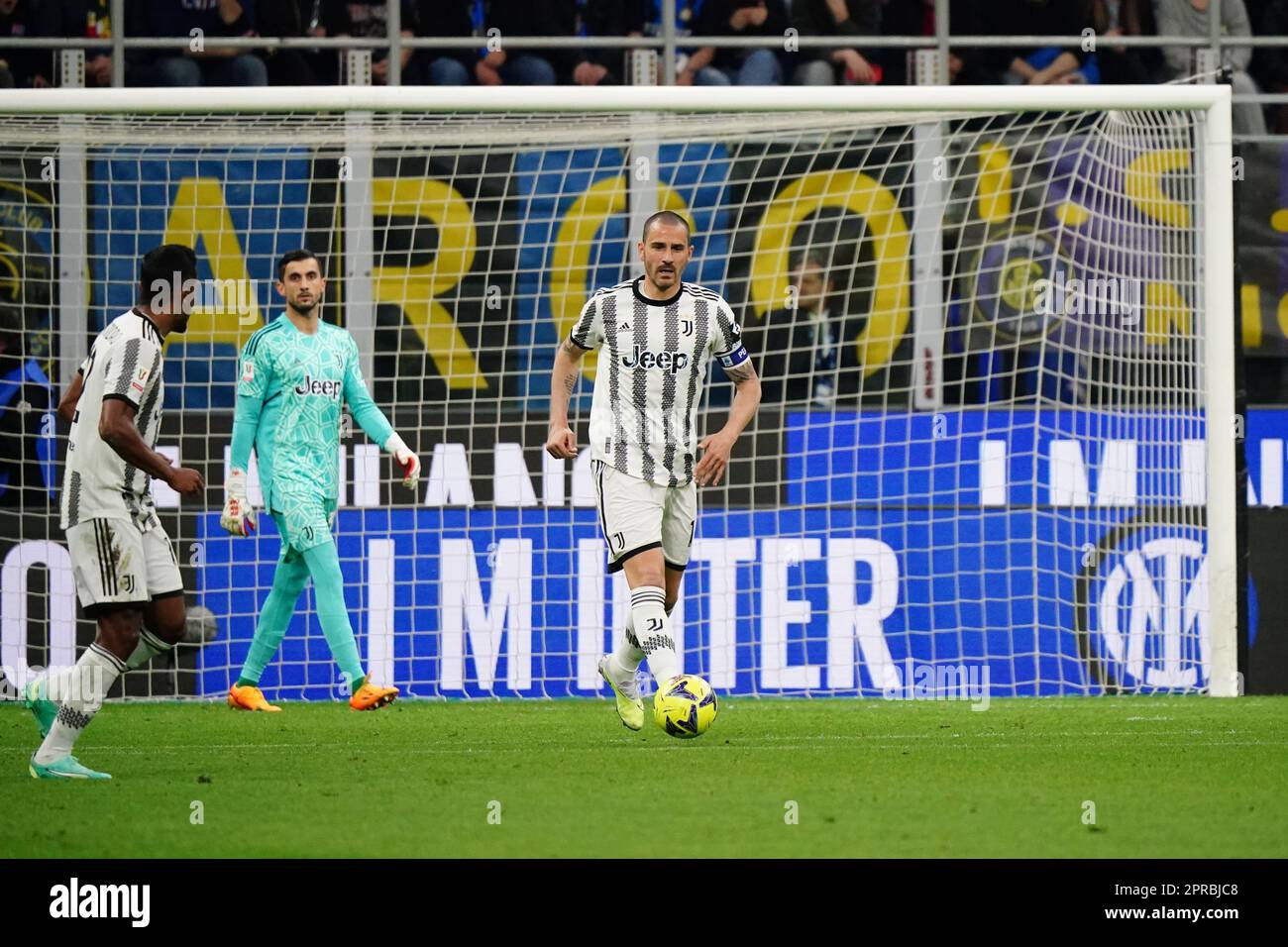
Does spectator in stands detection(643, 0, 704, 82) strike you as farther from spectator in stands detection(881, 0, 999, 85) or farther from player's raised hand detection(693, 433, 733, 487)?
player's raised hand detection(693, 433, 733, 487)

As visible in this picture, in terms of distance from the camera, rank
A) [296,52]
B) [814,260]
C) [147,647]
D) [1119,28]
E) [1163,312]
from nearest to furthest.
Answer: [147,647] < [1163,312] < [814,260] < [296,52] < [1119,28]

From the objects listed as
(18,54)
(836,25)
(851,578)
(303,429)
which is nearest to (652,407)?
(303,429)

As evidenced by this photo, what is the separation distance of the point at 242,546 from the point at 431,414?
1.18m

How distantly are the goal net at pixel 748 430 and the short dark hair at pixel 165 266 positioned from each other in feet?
9.95

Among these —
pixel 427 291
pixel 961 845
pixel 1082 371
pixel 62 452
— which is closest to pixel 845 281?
pixel 1082 371

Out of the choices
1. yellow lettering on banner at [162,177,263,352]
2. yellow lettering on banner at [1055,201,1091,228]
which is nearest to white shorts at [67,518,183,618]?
yellow lettering on banner at [162,177,263,352]

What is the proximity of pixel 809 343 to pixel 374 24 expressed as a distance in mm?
3635

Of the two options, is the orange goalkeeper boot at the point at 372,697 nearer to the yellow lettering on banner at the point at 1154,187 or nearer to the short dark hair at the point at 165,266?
the short dark hair at the point at 165,266

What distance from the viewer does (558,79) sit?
1235 cm

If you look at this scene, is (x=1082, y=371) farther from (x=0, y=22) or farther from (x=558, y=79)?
(x=0, y=22)

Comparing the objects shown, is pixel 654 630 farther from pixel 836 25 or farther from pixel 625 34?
pixel 836 25

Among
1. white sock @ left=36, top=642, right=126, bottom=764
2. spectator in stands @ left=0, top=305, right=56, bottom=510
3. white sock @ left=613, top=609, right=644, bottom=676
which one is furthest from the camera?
spectator in stands @ left=0, top=305, right=56, bottom=510

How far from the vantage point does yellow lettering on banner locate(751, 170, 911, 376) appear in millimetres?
10586

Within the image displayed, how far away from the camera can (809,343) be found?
1084 centimetres
